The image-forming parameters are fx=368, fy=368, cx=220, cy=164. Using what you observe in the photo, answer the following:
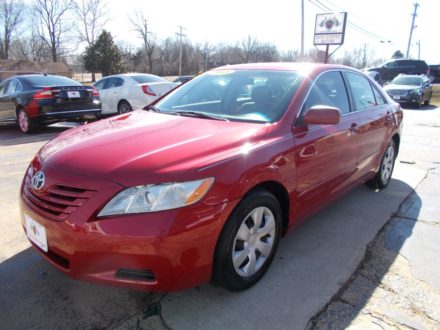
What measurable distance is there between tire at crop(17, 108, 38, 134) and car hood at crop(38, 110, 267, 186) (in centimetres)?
Result: 609

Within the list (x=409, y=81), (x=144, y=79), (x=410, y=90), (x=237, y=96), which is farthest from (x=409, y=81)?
(x=237, y=96)

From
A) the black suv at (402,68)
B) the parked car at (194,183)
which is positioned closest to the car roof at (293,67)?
the parked car at (194,183)

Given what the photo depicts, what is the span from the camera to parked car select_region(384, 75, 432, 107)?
52.3 feet

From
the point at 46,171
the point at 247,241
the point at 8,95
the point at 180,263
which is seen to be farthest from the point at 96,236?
the point at 8,95

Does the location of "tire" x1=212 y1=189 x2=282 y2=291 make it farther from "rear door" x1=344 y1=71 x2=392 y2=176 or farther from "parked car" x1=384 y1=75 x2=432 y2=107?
"parked car" x1=384 y1=75 x2=432 y2=107

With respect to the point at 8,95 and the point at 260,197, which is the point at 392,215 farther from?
the point at 8,95

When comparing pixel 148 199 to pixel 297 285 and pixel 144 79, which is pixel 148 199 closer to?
pixel 297 285

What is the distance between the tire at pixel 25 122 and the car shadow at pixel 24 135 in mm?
128

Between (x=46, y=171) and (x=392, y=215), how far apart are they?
3443 millimetres

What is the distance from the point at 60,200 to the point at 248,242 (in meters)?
1.22

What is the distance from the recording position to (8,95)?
8914 millimetres

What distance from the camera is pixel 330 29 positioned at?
23391 millimetres

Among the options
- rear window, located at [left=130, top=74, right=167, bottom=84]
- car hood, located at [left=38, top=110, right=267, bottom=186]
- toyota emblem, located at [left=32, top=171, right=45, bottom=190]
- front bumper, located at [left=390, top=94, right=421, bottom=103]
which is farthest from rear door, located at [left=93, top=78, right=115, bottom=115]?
front bumper, located at [left=390, top=94, right=421, bottom=103]

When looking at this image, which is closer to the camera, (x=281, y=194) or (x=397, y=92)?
(x=281, y=194)
